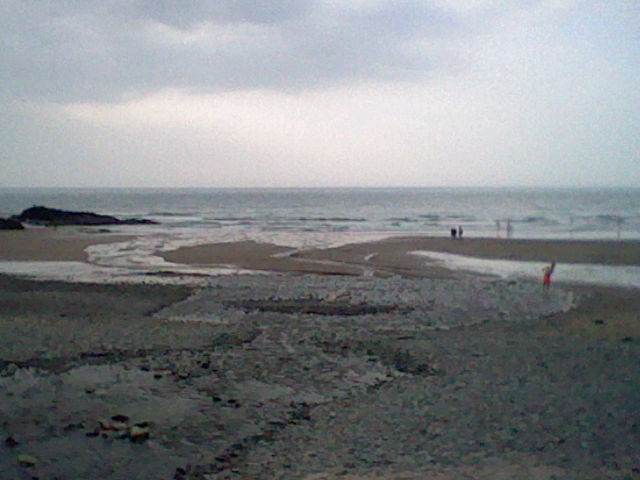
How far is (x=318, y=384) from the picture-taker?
1030 cm

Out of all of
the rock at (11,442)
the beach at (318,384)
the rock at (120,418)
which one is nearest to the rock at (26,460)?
the beach at (318,384)

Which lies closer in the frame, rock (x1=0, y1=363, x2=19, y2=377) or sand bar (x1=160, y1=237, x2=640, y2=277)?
rock (x1=0, y1=363, x2=19, y2=377)

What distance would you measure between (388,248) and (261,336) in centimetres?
2330

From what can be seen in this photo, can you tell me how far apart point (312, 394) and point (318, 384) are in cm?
52

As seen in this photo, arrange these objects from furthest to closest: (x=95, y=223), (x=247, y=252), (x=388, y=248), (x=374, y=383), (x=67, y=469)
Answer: (x=95, y=223) → (x=388, y=248) → (x=247, y=252) → (x=374, y=383) → (x=67, y=469)

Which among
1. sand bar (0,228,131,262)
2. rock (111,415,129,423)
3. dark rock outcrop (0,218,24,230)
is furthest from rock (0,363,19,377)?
dark rock outcrop (0,218,24,230)

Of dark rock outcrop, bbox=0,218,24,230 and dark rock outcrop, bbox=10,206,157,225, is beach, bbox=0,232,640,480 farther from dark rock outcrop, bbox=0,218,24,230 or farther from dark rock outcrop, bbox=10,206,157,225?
dark rock outcrop, bbox=10,206,157,225

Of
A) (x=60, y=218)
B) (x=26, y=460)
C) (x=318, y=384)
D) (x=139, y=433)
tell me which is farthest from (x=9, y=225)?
(x=26, y=460)

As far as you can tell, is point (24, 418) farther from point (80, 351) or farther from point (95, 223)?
point (95, 223)

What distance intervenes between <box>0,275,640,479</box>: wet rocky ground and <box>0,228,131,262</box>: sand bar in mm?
15343

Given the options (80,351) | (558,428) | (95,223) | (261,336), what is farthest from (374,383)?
(95,223)

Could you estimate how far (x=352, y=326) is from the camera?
15.2m

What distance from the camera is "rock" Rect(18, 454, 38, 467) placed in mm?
7062

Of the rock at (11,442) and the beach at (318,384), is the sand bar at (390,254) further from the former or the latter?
the rock at (11,442)
